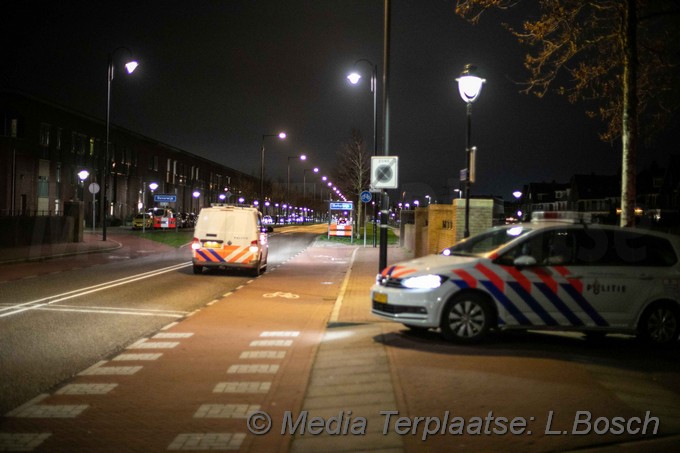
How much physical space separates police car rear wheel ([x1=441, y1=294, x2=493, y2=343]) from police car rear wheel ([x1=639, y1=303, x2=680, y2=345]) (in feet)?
7.59

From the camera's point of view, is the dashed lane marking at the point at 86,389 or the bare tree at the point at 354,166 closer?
the dashed lane marking at the point at 86,389

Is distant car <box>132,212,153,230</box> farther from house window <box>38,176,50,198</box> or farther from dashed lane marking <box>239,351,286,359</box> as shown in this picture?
dashed lane marking <box>239,351,286,359</box>

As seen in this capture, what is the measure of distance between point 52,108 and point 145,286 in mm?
45539

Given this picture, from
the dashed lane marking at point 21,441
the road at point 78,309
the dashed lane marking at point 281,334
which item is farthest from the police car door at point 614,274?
the dashed lane marking at point 21,441

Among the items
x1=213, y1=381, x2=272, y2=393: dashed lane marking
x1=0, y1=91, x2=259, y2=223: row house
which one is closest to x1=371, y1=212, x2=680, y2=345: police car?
x1=213, y1=381, x2=272, y2=393: dashed lane marking

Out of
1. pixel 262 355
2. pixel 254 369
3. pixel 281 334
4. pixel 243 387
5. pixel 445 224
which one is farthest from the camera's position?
pixel 445 224

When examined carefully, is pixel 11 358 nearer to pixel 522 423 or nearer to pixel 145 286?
pixel 522 423

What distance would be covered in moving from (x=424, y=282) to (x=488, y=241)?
1468mm

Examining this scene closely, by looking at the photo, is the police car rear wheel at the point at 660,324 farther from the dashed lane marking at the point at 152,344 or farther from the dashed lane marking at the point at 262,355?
the dashed lane marking at the point at 152,344

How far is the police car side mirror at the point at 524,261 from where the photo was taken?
9.24 meters

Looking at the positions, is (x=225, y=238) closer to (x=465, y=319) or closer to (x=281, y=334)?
(x=281, y=334)

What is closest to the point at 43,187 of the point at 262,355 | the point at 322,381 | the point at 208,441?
the point at 262,355

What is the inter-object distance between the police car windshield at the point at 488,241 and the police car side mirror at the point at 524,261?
1.62 ft

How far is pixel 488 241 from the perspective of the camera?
1019 centimetres
